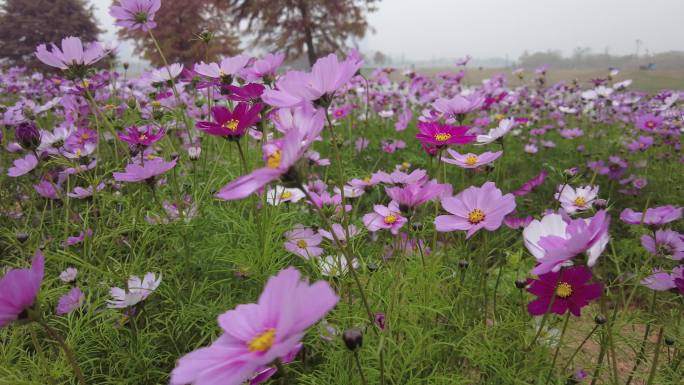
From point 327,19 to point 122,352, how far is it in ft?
43.3

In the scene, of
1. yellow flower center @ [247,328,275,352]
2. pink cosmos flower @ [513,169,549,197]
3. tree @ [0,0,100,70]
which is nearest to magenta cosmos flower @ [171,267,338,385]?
yellow flower center @ [247,328,275,352]

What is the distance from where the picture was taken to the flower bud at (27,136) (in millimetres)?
968

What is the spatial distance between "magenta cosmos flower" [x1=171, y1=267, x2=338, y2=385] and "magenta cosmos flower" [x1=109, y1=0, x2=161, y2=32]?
1.00 meters

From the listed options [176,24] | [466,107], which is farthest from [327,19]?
[466,107]

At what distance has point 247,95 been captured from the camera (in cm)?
82

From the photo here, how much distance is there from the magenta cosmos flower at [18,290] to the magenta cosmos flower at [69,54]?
27.6 inches

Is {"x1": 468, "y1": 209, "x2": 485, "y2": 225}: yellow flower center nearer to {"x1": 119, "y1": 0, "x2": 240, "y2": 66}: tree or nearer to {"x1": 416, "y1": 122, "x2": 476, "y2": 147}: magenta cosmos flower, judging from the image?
{"x1": 416, "y1": 122, "x2": 476, "y2": 147}: magenta cosmos flower

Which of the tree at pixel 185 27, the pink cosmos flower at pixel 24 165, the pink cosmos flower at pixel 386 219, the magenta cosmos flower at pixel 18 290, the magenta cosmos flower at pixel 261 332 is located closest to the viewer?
the magenta cosmos flower at pixel 261 332

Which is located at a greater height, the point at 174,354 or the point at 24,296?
the point at 24,296

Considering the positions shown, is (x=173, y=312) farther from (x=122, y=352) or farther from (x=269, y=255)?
(x=269, y=255)

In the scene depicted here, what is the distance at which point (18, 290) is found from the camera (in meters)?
0.47

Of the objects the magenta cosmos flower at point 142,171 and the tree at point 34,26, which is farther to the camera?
the tree at point 34,26

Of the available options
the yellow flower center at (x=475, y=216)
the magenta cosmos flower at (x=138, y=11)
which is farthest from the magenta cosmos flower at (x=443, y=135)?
the magenta cosmos flower at (x=138, y=11)

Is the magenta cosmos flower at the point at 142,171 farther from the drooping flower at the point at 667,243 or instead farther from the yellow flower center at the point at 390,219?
the drooping flower at the point at 667,243
